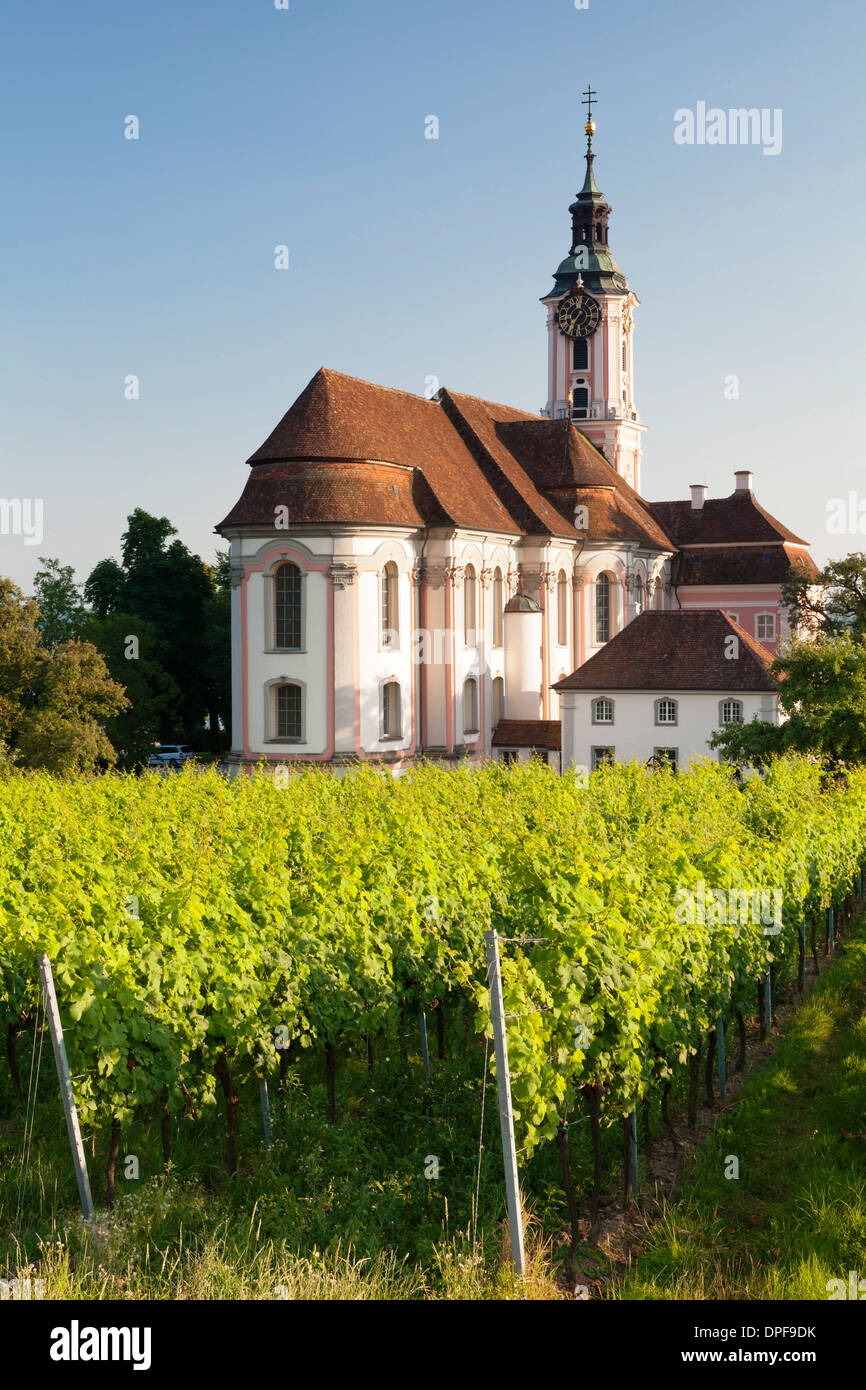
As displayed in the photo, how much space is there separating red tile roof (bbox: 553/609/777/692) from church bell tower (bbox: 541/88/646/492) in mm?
23260

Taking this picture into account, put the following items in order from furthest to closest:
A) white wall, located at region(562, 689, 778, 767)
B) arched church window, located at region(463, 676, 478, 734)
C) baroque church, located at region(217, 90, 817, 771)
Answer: arched church window, located at region(463, 676, 478, 734) < white wall, located at region(562, 689, 778, 767) < baroque church, located at region(217, 90, 817, 771)

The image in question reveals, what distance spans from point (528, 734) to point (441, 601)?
6.03 metres

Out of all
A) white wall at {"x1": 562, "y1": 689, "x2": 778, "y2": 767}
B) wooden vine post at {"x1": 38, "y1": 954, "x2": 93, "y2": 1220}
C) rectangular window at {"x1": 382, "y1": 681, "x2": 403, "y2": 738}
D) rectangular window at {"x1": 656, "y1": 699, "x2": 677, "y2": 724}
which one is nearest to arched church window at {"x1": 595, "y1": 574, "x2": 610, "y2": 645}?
white wall at {"x1": 562, "y1": 689, "x2": 778, "y2": 767}

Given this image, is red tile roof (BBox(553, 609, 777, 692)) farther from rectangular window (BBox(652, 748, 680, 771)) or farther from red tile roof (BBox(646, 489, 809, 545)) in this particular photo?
red tile roof (BBox(646, 489, 809, 545))

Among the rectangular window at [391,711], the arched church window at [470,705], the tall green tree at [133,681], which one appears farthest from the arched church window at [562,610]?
the tall green tree at [133,681]

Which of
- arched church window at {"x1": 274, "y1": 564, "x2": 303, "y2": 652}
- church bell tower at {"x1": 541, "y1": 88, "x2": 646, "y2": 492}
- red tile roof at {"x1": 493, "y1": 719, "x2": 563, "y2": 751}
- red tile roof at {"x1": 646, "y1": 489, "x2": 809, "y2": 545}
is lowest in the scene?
red tile roof at {"x1": 493, "y1": 719, "x2": 563, "y2": 751}

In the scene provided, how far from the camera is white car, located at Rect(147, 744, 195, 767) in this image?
189 ft

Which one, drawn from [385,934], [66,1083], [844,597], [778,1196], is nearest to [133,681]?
[844,597]

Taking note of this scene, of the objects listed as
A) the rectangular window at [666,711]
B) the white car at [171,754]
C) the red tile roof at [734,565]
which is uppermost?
the red tile roof at [734,565]

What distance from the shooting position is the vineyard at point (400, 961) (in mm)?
10273

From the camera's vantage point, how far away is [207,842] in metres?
17.6

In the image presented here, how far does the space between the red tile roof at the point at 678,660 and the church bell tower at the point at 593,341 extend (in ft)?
76.3

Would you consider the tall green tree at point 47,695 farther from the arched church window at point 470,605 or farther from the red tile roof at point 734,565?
the red tile roof at point 734,565
